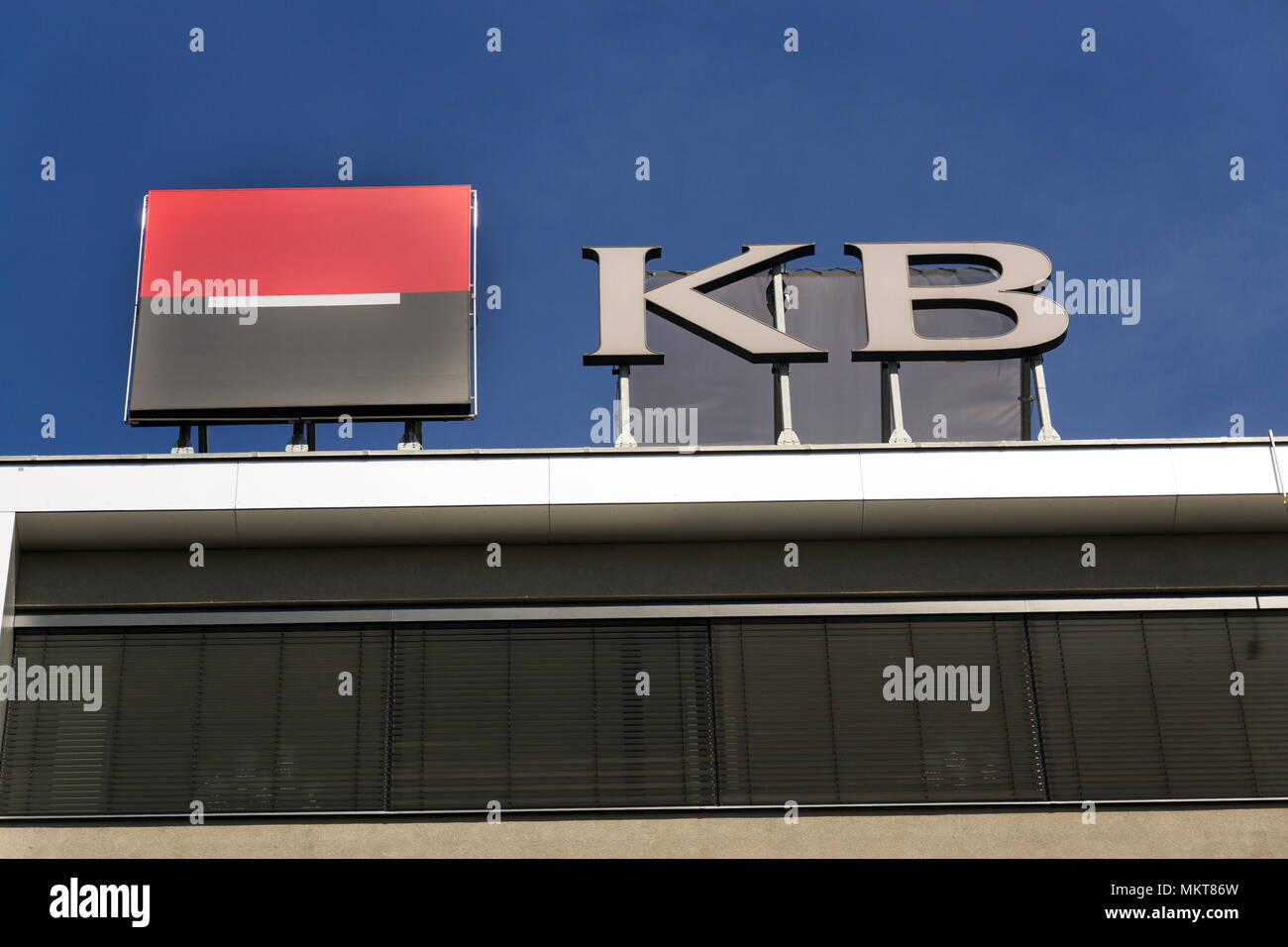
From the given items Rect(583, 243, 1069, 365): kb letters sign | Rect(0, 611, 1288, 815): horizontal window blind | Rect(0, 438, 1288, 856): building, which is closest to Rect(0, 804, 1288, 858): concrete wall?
Rect(0, 438, 1288, 856): building

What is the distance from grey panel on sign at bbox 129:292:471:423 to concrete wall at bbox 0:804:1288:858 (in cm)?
565

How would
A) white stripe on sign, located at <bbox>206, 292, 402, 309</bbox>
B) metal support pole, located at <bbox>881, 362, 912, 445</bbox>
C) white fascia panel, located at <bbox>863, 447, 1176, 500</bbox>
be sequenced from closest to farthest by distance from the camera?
1. white fascia panel, located at <bbox>863, 447, 1176, 500</bbox>
2. metal support pole, located at <bbox>881, 362, 912, 445</bbox>
3. white stripe on sign, located at <bbox>206, 292, 402, 309</bbox>

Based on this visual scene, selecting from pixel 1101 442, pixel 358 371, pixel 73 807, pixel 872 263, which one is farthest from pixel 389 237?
pixel 1101 442

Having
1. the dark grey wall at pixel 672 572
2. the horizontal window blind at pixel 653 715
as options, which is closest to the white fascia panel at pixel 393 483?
the dark grey wall at pixel 672 572

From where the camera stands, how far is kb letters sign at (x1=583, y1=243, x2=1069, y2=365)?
17391 millimetres

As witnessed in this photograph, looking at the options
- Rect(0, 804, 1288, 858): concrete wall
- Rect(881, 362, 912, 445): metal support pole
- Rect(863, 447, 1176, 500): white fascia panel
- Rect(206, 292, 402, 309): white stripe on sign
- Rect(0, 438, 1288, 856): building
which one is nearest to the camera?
Rect(0, 804, 1288, 858): concrete wall

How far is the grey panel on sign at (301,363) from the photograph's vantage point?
17.5m

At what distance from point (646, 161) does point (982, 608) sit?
896 cm

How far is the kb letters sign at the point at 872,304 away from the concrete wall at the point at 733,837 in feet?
20.1

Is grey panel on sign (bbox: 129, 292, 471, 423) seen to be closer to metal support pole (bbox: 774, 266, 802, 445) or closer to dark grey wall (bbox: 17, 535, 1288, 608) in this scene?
dark grey wall (bbox: 17, 535, 1288, 608)

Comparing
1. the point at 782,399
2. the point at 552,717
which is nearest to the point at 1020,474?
the point at 782,399

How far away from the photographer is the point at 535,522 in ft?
50.8

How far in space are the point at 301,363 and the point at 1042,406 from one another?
10164 mm
